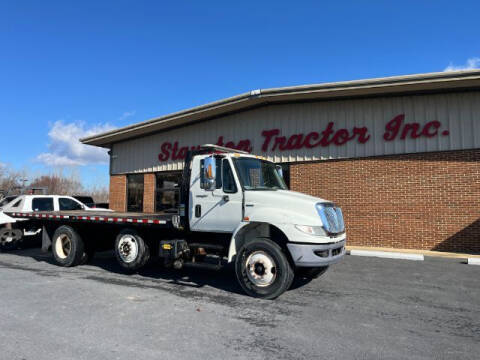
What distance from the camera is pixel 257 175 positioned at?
7.32 m

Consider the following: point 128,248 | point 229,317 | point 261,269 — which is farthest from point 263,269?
point 128,248

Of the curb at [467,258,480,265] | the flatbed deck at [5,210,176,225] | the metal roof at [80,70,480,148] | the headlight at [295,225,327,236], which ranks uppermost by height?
the metal roof at [80,70,480,148]

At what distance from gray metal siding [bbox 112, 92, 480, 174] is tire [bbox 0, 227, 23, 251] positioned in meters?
7.14

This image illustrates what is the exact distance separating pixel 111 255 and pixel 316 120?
8821mm

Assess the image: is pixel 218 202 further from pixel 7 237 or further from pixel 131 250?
pixel 7 237

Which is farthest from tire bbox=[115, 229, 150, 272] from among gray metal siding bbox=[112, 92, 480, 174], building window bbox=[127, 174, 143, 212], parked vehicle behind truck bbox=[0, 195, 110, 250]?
building window bbox=[127, 174, 143, 212]

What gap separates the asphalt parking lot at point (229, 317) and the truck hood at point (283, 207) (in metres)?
1.45

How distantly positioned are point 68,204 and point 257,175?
9.34 m

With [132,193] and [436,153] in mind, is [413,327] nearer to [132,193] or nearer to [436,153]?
[436,153]

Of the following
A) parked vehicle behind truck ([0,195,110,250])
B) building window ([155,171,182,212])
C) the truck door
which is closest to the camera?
the truck door

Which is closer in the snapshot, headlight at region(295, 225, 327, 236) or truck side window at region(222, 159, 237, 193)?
headlight at region(295, 225, 327, 236)

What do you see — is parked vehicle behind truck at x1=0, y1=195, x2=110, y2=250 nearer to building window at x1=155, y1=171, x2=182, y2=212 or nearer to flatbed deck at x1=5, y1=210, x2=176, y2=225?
flatbed deck at x1=5, y1=210, x2=176, y2=225

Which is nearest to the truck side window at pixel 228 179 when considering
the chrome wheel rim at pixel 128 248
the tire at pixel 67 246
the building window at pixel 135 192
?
the chrome wheel rim at pixel 128 248

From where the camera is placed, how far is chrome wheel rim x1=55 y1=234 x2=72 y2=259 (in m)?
9.60
